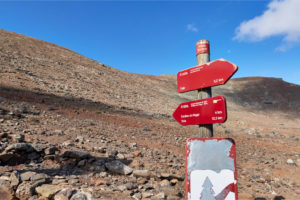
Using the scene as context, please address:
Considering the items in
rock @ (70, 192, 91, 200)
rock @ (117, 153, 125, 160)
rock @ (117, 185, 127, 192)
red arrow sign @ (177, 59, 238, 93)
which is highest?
red arrow sign @ (177, 59, 238, 93)

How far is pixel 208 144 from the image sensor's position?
270 centimetres

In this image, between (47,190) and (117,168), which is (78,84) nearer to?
(117,168)

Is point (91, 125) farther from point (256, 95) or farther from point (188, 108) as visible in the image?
point (256, 95)

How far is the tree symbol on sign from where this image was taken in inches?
99.8

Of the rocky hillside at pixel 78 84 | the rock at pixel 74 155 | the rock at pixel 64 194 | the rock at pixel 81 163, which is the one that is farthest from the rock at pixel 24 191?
the rocky hillside at pixel 78 84

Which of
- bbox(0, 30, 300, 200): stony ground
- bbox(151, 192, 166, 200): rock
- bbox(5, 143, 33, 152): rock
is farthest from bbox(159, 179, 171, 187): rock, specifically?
bbox(5, 143, 33, 152): rock

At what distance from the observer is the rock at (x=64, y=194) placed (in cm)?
331

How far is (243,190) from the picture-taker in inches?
219

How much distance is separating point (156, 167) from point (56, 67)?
63.2ft

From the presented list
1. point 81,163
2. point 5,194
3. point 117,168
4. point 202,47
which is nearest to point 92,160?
point 81,163

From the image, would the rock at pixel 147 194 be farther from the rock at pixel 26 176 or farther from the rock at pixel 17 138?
the rock at pixel 17 138

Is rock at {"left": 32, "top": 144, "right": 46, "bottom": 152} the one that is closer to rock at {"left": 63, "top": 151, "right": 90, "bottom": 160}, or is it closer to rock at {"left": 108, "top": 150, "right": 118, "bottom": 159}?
rock at {"left": 63, "top": 151, "right": 90, "bottom": 160}

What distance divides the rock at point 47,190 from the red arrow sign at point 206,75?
2851 mm

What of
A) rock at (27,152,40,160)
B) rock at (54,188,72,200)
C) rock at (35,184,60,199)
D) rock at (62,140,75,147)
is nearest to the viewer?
rock at (54,188,72,200)
